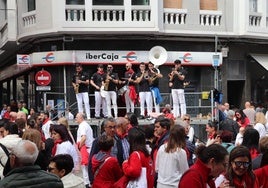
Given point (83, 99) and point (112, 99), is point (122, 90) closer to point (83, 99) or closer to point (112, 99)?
point (112, 99)

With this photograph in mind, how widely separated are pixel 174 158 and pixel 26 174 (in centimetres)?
290

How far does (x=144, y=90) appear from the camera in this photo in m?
20.4

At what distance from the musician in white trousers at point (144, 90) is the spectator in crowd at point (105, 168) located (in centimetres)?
1208

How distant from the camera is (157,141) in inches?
347

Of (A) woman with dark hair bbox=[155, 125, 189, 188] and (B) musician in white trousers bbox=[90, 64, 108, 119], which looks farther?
(B) musician in white trousers bbox=[90, 64, 108, 119]

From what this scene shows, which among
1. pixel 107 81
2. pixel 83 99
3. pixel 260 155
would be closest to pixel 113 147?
pixel 260 155

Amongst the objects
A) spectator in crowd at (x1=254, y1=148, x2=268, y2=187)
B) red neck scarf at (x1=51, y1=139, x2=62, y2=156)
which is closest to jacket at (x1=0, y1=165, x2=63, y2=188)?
spectator in crowd at (x1=254, y1=148, x2=268, y2=187)

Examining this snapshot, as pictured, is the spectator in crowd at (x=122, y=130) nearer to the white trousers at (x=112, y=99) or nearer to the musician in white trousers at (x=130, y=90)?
the musician in white trousers at (x=130, y=90)

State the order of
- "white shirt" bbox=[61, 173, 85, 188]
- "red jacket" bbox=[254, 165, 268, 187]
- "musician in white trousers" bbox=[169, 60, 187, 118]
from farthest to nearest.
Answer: "musician in white trousers" bbox=[169, 60, 187, 118] → "red jacket" bbox=[254, 165, 268, 187] → "white shirt" bbox=[61, 173, 85, 188]

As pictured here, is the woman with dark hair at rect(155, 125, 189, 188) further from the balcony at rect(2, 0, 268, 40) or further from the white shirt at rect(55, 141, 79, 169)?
the balcony at rect(2, 0, 268, 40)

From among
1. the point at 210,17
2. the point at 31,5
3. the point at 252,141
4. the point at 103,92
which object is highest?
the point at 31,5

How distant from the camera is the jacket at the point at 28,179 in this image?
15.8 ft

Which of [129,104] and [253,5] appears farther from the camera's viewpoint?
[253,5]

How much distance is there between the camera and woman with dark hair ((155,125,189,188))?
743cm
